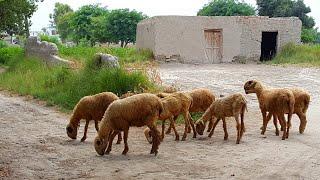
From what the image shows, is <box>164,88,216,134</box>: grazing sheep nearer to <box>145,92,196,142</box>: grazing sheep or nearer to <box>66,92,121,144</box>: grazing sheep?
<box>145,92,196,142</box>: grazing sheep

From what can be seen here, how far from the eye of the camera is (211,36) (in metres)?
26.4

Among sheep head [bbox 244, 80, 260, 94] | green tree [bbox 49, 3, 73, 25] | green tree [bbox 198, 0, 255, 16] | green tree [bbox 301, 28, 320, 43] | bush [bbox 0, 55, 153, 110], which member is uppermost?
green tree [bbox 49, 3, 73, 25]

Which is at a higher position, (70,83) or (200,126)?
(70,83)

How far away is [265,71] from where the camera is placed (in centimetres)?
2184

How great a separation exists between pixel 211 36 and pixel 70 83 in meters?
13.1

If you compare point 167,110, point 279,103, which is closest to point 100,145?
point 167,110

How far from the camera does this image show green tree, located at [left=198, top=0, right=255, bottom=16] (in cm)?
4109

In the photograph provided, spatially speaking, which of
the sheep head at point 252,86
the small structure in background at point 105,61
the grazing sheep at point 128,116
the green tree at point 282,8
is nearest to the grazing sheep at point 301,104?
the sheep head at point 252,86

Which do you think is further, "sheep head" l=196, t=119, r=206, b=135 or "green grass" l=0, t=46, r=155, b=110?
"green grass" l=0, t=46, r=155, b=110

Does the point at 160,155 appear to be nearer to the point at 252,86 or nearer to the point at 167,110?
the point at 167,110

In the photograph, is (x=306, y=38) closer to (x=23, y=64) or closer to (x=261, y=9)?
(x=261, y=9)

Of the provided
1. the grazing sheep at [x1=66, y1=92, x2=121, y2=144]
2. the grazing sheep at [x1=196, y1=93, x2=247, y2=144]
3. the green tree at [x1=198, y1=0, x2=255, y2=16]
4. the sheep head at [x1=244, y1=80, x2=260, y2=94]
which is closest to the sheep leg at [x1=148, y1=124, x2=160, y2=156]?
the grazing sheep at [x1=66, y1=92, x2=121, y2=144]

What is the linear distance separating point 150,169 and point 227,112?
97.7 inches

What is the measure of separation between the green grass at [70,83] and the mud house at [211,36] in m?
7.99
